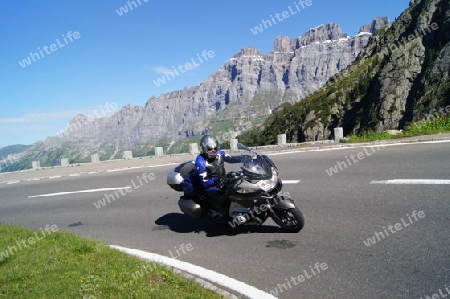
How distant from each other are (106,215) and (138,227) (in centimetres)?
209

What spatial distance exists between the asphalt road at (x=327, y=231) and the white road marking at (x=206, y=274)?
0.18m

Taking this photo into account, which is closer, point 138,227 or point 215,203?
point 215,203

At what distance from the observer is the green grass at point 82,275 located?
435cm

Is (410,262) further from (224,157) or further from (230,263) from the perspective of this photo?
(224,157)

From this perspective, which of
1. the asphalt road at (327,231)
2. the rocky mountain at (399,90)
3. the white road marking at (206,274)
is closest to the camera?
the white road marking at (206,274)

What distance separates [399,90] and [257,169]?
7283 centimetres

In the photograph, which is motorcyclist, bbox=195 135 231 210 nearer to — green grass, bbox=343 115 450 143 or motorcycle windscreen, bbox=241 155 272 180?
motorcycle windscreen, bbox=241 155 272 180

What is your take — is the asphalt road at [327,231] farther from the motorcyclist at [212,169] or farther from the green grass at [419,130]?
the green grass at [419,130]

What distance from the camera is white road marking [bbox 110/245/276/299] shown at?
4270mm

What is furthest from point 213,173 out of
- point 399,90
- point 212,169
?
point 399,90

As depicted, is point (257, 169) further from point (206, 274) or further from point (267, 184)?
point (206, 274)

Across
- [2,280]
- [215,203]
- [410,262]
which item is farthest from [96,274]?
[410,262]

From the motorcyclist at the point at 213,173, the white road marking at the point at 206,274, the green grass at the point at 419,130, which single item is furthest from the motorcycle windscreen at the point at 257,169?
the green grass at the point at 419,130

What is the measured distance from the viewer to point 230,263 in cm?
541
